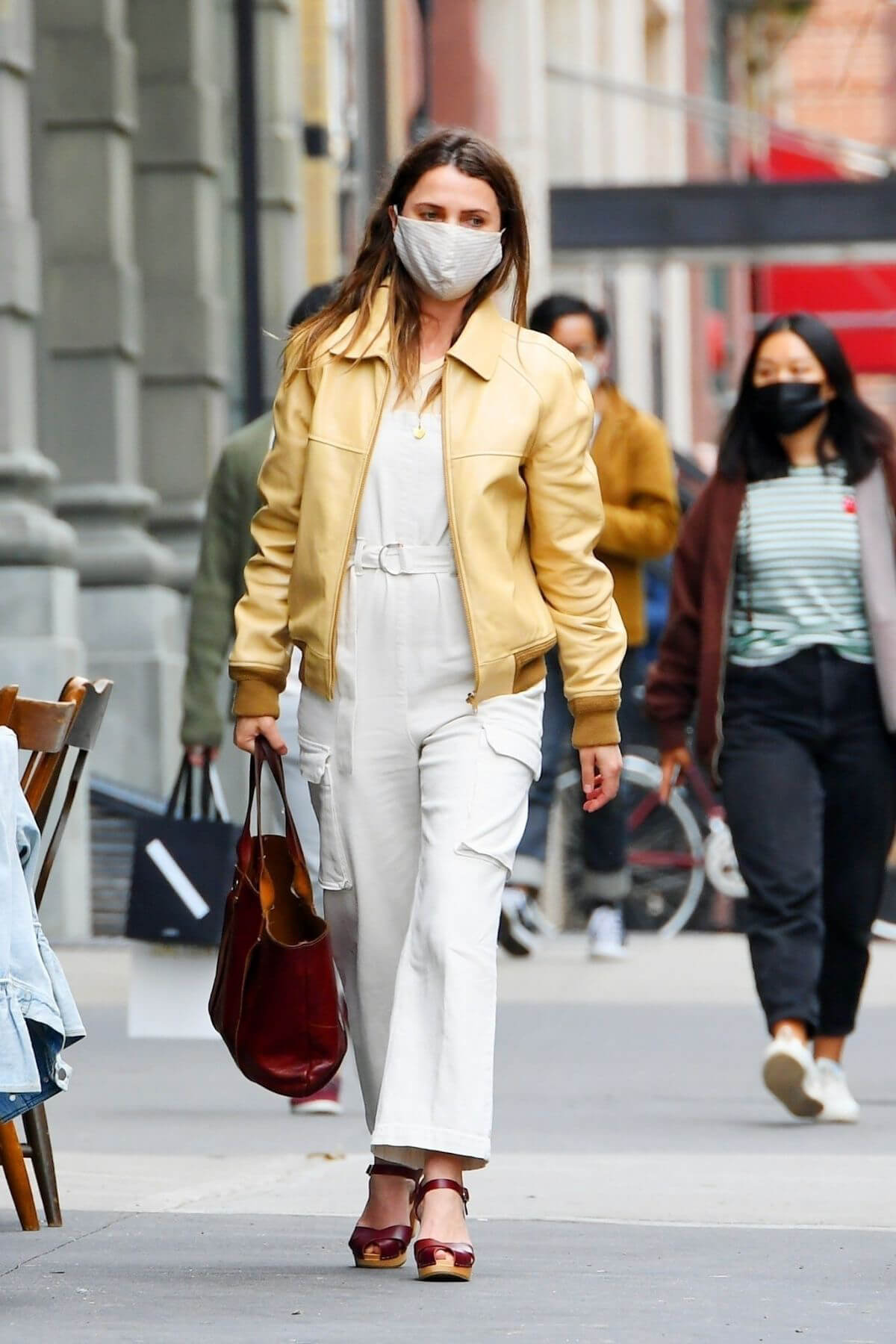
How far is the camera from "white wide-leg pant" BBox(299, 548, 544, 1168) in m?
4.78

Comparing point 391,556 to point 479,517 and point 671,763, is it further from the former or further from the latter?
point 671,763

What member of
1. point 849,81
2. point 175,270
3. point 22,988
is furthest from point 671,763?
point 849,81

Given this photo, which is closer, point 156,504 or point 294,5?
point 156,504

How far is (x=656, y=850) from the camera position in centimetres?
1202

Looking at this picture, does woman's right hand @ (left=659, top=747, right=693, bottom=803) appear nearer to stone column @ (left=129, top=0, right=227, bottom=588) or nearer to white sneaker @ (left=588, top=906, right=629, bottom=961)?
white sneaker @ (left=588, top=906, right=629, bottom=961)

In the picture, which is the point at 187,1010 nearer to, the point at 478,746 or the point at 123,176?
the point at 478,746

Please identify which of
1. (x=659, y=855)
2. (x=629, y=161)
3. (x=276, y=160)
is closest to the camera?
(x=659, y=855)

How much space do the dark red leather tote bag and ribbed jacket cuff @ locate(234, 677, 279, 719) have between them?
177 mm

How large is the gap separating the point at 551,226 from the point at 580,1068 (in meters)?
11.7

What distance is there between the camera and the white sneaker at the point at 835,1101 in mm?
7094

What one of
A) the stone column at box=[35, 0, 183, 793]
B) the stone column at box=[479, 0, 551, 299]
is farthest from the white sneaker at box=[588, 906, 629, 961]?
the stone column at box=[479, 0, 551, 299]

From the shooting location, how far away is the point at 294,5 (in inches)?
616

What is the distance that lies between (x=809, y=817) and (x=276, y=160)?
8.91 m

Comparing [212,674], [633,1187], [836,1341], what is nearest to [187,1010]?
[212,674]
